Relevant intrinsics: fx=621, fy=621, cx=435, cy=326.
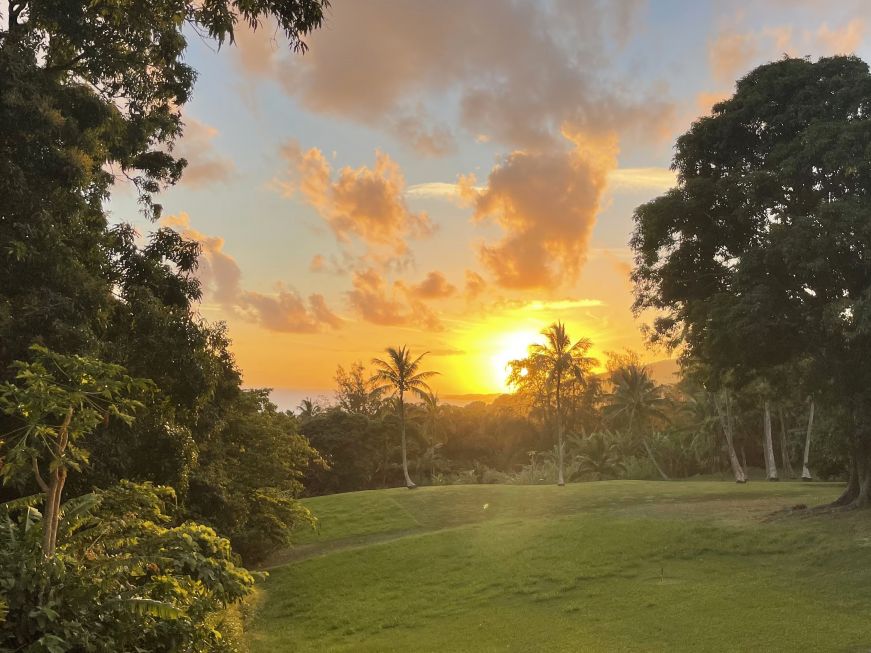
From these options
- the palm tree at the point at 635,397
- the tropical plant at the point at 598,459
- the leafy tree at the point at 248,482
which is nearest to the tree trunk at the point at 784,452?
the palm tree at the point at 635,397

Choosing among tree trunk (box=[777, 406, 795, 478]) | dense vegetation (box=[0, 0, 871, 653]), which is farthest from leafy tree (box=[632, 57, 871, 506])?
tree trunk (box=[777, 406, 795, 478])

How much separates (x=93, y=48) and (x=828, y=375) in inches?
956

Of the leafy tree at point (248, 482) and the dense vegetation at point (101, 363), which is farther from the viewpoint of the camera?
the leafy tree at point (248, 482)

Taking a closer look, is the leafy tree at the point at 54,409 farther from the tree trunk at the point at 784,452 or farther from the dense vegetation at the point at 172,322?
the tree trunk at the point at 784,452

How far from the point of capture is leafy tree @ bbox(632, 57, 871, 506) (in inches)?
761

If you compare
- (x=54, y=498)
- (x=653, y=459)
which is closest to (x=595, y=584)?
(x=54, y=498)

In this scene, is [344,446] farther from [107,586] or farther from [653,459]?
[107,586]

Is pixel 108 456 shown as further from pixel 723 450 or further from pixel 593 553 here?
pixel 723 450

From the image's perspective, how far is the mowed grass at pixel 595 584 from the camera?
1335 centimetres

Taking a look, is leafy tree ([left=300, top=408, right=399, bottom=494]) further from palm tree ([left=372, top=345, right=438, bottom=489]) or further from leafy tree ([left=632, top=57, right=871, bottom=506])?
leafy tree ([left=632, top=57, right=871, bottom=506])

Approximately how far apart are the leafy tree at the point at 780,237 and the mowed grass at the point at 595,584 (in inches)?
217

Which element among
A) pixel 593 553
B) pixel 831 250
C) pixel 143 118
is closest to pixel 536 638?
pixel 593 553

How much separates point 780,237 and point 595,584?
1264cm

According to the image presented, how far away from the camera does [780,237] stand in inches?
806
